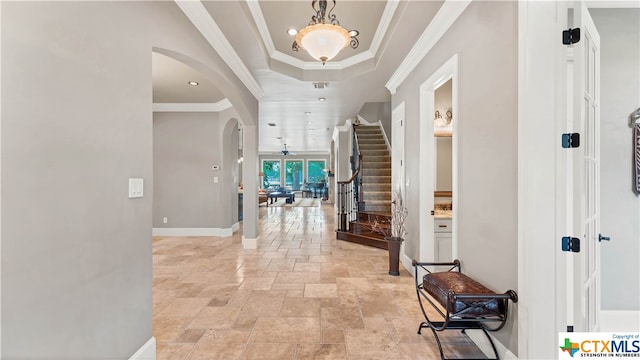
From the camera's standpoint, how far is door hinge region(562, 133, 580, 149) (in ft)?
4.97

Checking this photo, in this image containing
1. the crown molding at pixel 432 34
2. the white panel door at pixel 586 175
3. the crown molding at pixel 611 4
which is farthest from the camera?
the crown molding at pixel 432 34

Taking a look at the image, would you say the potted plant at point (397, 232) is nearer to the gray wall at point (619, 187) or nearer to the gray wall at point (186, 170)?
the gray wall at point (619, 187)

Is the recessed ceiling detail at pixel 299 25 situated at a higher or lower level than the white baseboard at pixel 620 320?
higher

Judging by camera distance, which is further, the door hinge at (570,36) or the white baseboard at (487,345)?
the white baseboard at (487,345)

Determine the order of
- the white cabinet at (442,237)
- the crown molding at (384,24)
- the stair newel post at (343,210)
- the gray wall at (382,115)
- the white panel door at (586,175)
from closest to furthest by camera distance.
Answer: the white panel door at (586,175), the crown molding at (384,24), the white cabinet at (442,237), the stair newel post at (343,210), the gray wall at (382,115)

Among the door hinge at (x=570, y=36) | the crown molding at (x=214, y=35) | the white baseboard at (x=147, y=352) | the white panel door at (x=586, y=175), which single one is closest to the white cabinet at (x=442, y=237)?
the white panel door at (x=586, y=175)

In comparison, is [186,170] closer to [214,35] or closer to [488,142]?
[214,35]

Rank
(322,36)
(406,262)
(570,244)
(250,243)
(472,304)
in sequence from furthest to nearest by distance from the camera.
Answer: (250,243) → (406,262) → (322,36) → (472,304) → (570,244)

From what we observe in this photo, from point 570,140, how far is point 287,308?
2.68 metres

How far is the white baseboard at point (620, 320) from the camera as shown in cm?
236

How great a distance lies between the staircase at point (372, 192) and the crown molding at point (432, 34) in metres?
2.73

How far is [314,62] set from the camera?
Result: 4480 millimetres

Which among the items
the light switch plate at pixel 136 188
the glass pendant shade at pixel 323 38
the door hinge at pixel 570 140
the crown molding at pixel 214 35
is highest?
the crown molding at pixel 214 35

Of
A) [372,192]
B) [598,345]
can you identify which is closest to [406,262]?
[598,345]
